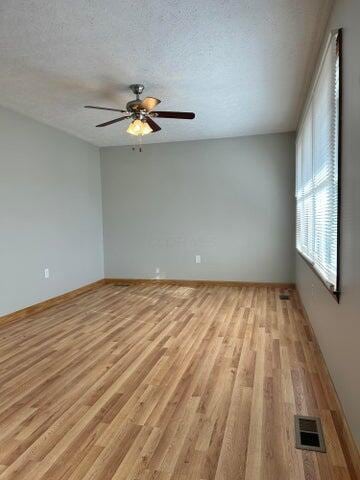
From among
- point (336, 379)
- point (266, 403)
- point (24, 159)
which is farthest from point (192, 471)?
point (24, 159)

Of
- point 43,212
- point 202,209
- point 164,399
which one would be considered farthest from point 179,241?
point 164,399

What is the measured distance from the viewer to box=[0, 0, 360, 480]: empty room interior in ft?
5.50

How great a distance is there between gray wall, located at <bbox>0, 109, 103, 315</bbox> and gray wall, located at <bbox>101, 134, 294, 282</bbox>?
0.52m

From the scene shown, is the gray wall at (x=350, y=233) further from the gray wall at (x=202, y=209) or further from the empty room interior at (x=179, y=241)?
the gray wall at (x=202, y=209)

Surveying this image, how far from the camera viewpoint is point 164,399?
2107mm

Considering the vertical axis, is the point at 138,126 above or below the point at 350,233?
above

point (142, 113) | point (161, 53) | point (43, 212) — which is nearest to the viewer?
point (161, 53)

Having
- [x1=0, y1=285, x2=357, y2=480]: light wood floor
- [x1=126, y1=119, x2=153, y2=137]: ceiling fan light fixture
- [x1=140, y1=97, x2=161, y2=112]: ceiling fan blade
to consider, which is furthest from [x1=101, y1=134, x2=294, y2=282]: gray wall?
[x1=140, y1=97, x2=161, y2=112]: ceiling fan blade

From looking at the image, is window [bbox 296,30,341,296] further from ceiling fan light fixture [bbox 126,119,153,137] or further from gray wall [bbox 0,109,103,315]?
gray wall [bbox 0,109,103,315]

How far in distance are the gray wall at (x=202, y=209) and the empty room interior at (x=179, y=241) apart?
0.09ft

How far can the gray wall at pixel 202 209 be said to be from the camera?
5332 mm

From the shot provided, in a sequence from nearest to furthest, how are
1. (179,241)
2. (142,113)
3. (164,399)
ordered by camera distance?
(164,399)
(142,113)
(179,241)

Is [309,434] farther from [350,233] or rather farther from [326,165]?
[326,165]

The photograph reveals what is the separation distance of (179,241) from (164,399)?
3.87m
